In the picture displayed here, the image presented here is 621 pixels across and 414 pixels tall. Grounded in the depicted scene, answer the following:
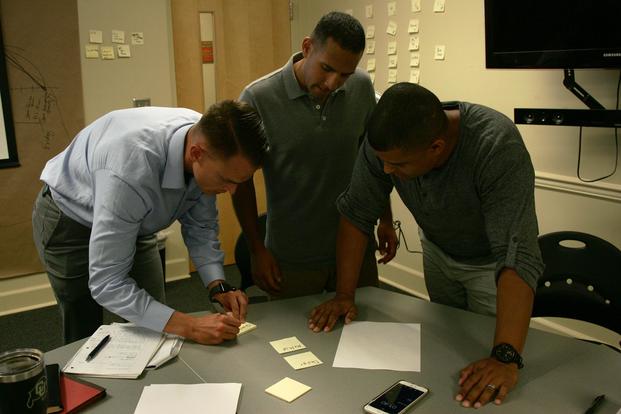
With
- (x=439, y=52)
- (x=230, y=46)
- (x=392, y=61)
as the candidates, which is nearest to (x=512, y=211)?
(x=439, y=52)

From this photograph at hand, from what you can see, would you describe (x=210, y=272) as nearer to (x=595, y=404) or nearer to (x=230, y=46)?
(x=595, y=404)

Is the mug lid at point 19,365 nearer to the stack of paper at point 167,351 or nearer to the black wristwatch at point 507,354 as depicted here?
the stack of paper at point 167,351

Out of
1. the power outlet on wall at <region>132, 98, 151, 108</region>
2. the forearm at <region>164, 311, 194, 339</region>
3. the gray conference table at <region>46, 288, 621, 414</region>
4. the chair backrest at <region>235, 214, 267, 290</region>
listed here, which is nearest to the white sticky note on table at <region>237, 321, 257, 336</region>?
the gray conference table at <region>46, 288, 621, 414</region>

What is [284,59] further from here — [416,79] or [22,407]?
[22,407]

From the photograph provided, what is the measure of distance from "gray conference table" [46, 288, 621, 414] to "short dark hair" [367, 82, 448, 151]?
0.55m

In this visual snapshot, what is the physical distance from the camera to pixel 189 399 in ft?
4.24

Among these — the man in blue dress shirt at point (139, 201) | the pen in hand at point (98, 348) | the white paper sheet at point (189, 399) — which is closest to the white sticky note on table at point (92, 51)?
the man in blue dress shirt at point (139, 201)

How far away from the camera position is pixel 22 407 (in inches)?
41.6

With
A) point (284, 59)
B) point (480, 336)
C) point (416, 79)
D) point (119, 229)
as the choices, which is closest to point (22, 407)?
point (119, 229)

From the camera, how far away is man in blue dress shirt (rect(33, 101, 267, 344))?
4.87ft

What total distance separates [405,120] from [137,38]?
291 centimetres

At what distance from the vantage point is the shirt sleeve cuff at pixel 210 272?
1.83 m

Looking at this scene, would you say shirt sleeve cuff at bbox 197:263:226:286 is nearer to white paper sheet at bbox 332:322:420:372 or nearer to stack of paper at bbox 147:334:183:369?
stack of paper at bbox 147:334:183:369

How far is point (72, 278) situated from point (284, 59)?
2986 mm
